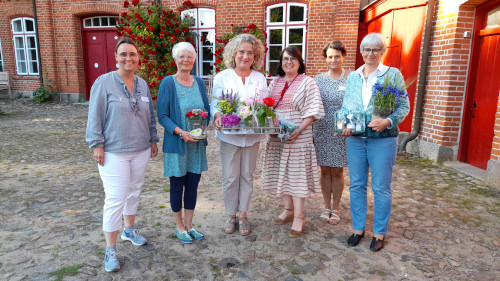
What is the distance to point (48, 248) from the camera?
10.4 feet

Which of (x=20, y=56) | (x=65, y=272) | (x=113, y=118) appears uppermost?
(x=20, y=56)

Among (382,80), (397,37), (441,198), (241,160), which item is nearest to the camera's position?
(382,80)

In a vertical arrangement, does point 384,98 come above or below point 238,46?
below

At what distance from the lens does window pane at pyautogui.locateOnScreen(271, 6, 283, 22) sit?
33.6 ft

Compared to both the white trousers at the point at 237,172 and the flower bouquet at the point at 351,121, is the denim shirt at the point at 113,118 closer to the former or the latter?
the white trousers at the point at 237,172

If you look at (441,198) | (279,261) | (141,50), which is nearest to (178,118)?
(279,261)

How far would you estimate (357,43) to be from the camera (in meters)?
9.54

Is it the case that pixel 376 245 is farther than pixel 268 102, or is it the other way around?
pixel 376 245

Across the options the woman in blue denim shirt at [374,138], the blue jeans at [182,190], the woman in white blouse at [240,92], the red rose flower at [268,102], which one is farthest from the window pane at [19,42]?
the woman in blue denim shirt at [374,138]

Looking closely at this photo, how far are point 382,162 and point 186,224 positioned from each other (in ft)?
6.29

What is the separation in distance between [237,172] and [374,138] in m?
1.30

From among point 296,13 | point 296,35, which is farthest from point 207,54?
point 296,13

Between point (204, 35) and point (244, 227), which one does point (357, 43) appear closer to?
point (204, 35)

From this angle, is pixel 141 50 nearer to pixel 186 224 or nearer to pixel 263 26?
pixel 263 26
